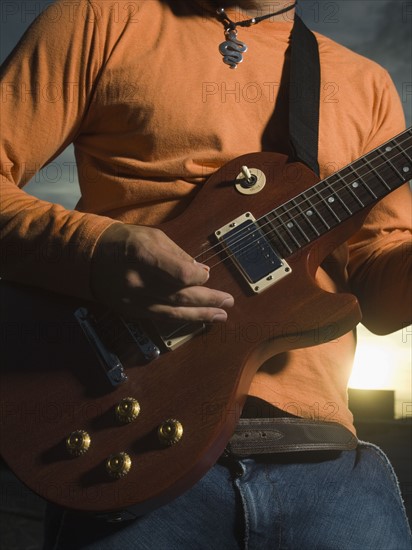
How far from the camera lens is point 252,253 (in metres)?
1.09

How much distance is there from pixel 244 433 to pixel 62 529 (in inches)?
13.7

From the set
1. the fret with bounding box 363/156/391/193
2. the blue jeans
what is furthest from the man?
the fret with bounding box 363/156/391/193

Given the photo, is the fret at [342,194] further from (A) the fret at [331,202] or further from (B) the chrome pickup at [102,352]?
(B) the chrome pickup at [102,352]

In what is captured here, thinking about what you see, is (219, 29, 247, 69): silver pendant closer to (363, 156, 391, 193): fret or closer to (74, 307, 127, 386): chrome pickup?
(363, 156, 391, 193): fret

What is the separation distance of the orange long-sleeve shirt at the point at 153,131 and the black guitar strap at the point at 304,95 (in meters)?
0.04

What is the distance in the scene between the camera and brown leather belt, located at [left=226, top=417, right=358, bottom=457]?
103 centimetres

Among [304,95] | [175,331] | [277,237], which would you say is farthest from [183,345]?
[304,95]

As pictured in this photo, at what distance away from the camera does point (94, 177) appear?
4.10ft

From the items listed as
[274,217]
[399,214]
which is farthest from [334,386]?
[399,214]

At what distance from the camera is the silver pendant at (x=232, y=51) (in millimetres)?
1300

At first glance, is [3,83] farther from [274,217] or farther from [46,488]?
[46,488]

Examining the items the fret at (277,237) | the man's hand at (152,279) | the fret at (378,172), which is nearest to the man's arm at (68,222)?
the man's hand at (152,279)

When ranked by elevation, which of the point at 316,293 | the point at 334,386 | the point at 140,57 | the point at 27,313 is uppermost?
the point at 140,57

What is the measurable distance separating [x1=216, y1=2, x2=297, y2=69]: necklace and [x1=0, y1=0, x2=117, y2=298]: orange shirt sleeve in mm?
267
